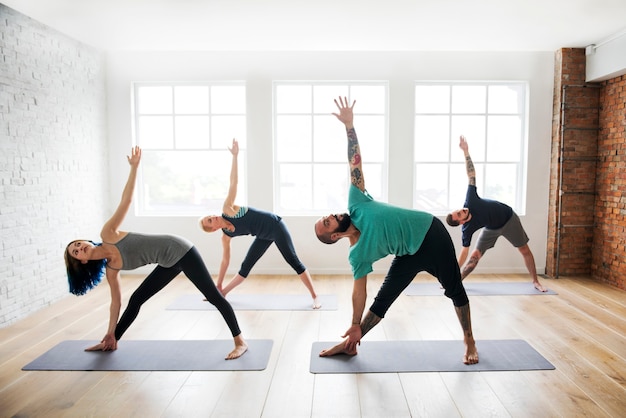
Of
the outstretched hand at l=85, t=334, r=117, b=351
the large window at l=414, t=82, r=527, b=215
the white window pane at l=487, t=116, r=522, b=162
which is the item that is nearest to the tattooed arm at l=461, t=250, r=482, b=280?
the large window at l=414, t=82, r=527, b=215

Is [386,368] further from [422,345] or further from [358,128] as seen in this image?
[358,128]

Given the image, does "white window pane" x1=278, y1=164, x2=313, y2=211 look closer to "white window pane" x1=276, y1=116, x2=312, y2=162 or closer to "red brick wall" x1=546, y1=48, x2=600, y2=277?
"white window pane" x1=276, y1=116, x2=312, y2=162

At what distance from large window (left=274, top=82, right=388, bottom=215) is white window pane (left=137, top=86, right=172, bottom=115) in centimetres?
142

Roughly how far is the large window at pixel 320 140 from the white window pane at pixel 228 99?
44 cm

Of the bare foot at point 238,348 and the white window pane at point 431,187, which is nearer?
the bare foot at point 238,348

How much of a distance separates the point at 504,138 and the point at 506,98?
20.4 inches

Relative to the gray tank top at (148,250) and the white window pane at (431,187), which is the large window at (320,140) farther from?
the gray tank top at (148,250)

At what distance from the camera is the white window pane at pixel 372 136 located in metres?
6.12

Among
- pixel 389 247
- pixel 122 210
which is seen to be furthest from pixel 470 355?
pixel 122 210

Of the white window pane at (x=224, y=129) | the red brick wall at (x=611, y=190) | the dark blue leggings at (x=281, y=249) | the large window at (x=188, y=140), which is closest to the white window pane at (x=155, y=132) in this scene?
the large window at (x=188, y=140)

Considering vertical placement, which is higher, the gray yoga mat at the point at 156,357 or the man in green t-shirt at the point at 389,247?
the man in green t-shirt at the point at 389,247

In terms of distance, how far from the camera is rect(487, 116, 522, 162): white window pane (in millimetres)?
6117

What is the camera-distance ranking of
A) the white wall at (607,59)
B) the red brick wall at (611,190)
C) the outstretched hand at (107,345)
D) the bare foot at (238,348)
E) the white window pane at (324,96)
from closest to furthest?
the bare foot at (238,348), the outstretched hand at (107,345), the white wall at (607,59), the red brick wall at (611,190), the white window pane at (324,96)

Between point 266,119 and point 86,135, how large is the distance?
214 cm
